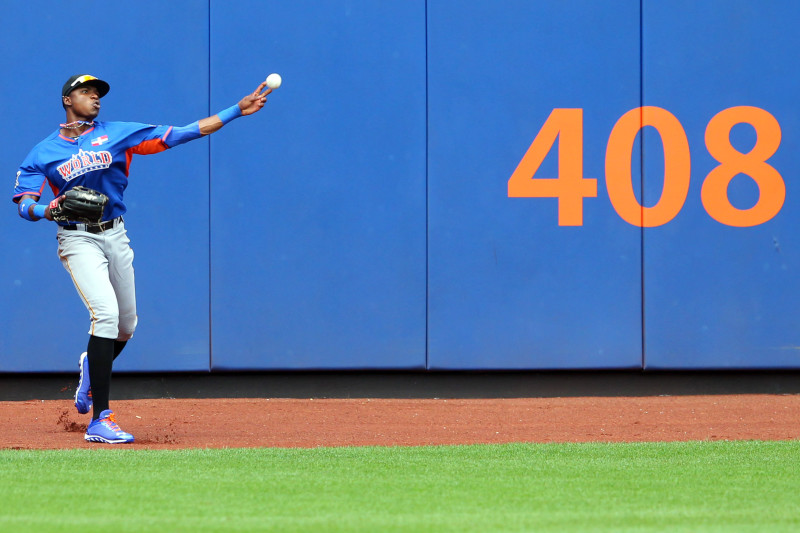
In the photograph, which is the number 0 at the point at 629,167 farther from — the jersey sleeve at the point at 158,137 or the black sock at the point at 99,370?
the black sock at the point at 99,370

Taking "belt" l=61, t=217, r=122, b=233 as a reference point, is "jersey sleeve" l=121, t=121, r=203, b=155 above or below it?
above

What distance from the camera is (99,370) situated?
5.18 m

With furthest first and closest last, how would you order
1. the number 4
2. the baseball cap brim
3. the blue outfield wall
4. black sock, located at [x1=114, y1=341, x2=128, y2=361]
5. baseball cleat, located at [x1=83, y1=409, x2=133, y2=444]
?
1. the number 4
2. the blue outfield wall
3. black sock, located at [x1=114, y1=341, x2=128, y2=361]
4. the baseball cap brim
5. baseball cleat, located at [x1=83, y1=409, x2=133, y2=444]

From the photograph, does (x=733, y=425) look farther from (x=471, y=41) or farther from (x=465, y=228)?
(x=471, y=41)

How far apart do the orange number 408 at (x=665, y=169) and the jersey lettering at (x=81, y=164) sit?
10.8 feet

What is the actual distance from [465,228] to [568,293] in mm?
878

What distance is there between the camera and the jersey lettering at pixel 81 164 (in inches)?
203

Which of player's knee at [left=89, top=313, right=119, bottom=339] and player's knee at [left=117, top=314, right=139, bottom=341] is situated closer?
player's knee at [left=89, top=313, right=119, bottom=339]

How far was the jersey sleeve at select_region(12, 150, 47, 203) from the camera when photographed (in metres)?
5.21

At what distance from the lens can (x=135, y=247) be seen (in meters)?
7.46

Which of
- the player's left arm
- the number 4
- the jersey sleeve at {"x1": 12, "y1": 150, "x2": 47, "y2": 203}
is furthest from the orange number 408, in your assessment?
the jersey sleeve at {"x1": 12, "y1": 150, "x2": 47, "y2": 203}

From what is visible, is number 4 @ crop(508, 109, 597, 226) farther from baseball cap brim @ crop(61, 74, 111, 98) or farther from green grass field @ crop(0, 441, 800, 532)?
baseball cap brim @ crop(61, 74, 111, 98)

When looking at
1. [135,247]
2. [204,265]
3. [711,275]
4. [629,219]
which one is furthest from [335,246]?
[711,275]

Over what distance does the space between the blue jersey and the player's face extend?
0.26 ft
